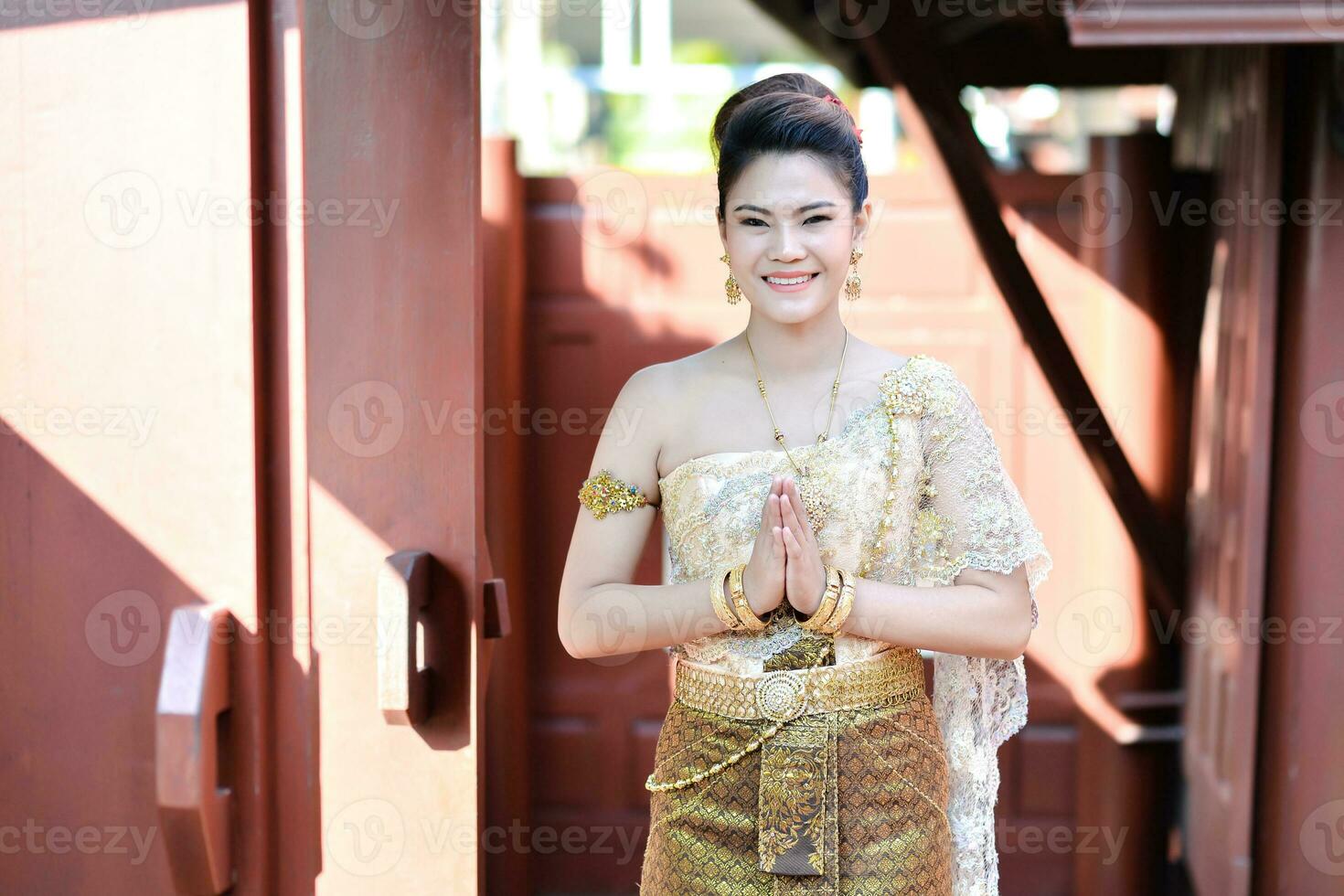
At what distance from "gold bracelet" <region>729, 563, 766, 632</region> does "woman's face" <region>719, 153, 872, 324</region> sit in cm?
33

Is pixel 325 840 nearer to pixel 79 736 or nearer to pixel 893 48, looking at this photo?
pixel 79 736

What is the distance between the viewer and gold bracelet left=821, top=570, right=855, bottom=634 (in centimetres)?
154

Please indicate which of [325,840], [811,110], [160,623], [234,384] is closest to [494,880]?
[325,840]

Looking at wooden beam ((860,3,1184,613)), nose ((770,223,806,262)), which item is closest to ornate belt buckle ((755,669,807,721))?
nose ((770,223,806,262))

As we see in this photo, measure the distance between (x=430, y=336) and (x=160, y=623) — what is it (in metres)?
0.56

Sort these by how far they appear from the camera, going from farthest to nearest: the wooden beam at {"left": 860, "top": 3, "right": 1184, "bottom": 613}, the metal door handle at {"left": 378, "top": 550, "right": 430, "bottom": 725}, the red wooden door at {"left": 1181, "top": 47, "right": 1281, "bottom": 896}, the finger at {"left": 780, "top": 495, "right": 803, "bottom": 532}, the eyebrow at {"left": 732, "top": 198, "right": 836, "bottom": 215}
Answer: the wooden beam at {"left": 860, "top": 3, "right": 1184, "bottom": 613} → the red wooden door at {"left": 1181, "top": 47, "right": 1281, "bottom": 896} → the metal door handle at {"left": 378, "top": 550, "right": 430, "bottom": 725} → the eyebrow at {"left": 732, "top": 198, "right": 836, "bottom": 215} → the finger at {"left": 780, "top": 495, "right": 803, "bottom": 532}

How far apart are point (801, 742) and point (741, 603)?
0.72 ft

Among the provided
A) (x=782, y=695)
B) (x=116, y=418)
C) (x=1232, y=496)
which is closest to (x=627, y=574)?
(x=782, y=695)

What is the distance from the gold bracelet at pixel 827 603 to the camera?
1.53 metres

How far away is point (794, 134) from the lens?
1.60 metres

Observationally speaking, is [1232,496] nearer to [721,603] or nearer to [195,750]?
[721,603]

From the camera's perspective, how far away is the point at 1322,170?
2539mm

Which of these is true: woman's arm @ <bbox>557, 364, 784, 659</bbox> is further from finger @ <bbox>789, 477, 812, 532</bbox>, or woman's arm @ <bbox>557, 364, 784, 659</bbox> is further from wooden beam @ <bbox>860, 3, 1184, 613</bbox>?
wooden beam @ <bbox>860, 3, 1184, 613</bbox>

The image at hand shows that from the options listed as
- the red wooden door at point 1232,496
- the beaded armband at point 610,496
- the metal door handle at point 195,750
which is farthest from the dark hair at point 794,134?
the red wooden door at point 1232,496
